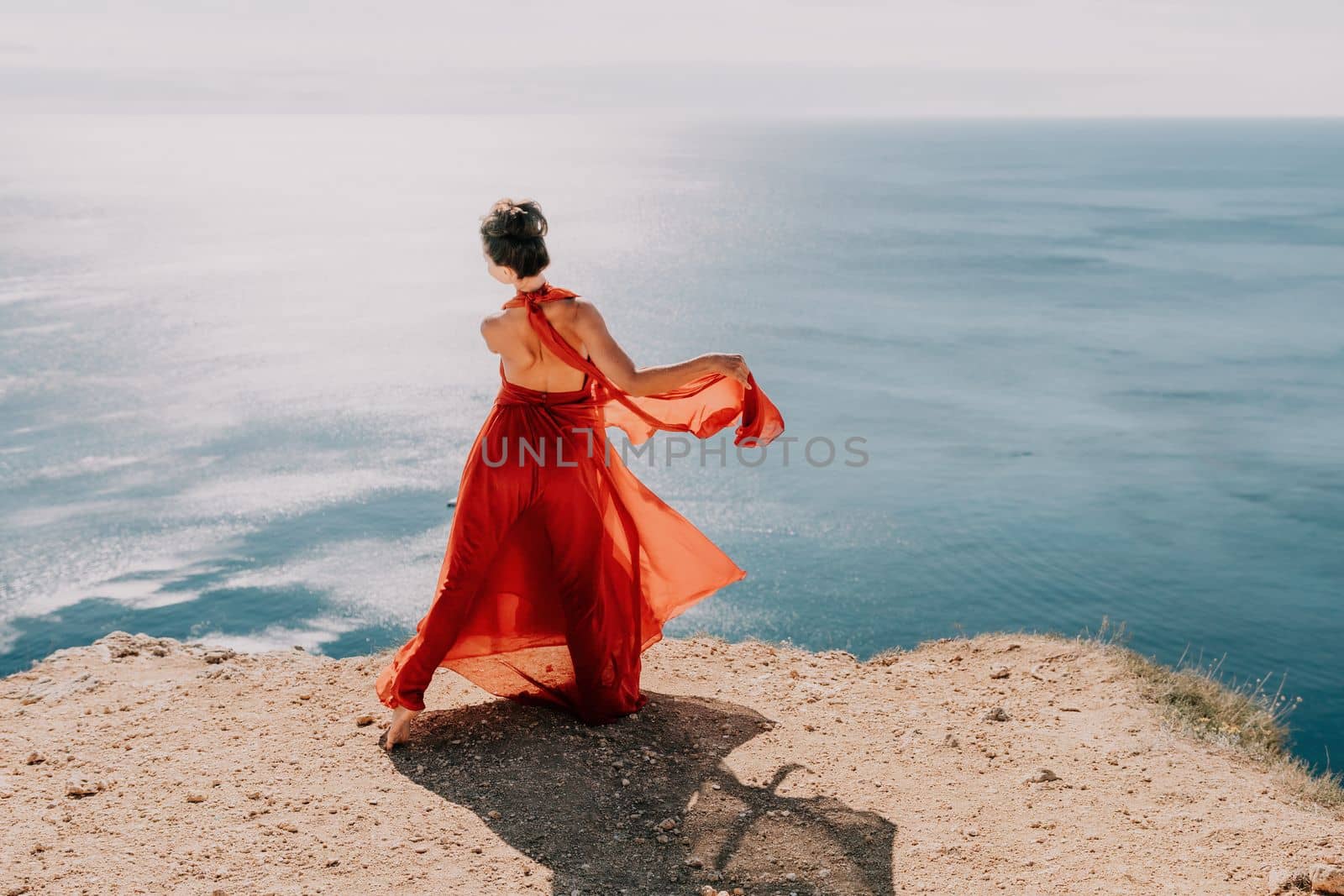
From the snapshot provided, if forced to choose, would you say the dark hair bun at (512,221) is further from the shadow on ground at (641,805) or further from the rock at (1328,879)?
the rock at (1328,879)

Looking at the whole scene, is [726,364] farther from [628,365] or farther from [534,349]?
[534,349]

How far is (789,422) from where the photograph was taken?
48.2m

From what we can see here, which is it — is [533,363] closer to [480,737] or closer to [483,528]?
[483,528]

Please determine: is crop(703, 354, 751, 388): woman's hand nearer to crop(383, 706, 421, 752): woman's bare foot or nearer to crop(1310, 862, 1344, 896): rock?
crop(383, 706, 421, 752): woman's bare foot

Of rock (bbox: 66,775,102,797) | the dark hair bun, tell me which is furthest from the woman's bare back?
rock (bbox: 66,775,102,797)

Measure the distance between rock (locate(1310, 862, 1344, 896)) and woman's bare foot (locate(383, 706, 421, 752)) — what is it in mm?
4143

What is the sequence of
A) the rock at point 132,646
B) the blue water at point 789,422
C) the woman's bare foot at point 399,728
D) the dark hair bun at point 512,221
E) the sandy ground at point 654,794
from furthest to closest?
1. the blue water at point 789,422
2. the rock at point 132,646
3. the woman's bare foot at point 399,728
4. the dark hair bun at point 512,221
5. the sandy ground at point 654,794

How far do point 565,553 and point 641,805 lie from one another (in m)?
1.32

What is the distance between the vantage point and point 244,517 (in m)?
37.5

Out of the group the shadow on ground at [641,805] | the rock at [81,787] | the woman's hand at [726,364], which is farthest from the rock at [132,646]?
the woman's hand at [726,364]

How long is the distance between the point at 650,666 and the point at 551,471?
2106 mm

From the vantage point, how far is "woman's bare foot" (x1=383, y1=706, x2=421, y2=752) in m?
5.58

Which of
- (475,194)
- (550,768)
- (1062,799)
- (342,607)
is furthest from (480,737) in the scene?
(475,194)

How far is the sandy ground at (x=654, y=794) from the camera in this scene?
4.54 meters
